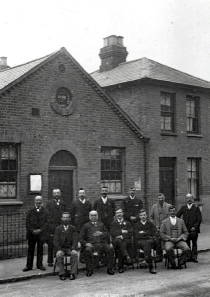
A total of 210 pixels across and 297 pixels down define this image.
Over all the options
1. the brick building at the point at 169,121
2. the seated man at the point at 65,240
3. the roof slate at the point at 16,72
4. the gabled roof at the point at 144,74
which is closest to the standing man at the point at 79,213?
the seated man at the point at 65,240

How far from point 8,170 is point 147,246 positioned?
5533 mm

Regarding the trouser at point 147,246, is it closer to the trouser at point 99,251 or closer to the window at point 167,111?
the trouser at point 99,251

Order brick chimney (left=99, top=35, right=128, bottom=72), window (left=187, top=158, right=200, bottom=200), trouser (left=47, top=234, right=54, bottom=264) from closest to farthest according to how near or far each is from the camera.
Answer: trouser (left=47, top=234, right=54, bottom=264), window (left=187, top=158, right=200, bottom=200), brick chimney (left=99, top=35, right=128, bottom=72)

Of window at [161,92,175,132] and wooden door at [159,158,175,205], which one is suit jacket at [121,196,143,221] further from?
window at [161,92,175,132]

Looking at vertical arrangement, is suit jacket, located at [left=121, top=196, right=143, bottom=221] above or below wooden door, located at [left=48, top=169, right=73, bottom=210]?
below

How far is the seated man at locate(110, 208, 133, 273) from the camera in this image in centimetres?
1074

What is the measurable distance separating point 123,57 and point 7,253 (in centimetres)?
1384

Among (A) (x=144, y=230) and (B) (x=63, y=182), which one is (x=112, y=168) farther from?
(A) (x=144, y=230)

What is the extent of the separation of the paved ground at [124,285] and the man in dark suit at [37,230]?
78cm

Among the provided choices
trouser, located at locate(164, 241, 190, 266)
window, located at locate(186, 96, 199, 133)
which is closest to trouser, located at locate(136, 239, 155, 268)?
trouser, located at locate(164, 241, 190, 266)

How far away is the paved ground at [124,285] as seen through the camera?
8328 millimetres

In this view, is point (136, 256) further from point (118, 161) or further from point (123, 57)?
point (123, 57)

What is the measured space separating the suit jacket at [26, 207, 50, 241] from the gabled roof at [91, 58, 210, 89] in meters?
9.31

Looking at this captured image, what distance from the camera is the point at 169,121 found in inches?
772
